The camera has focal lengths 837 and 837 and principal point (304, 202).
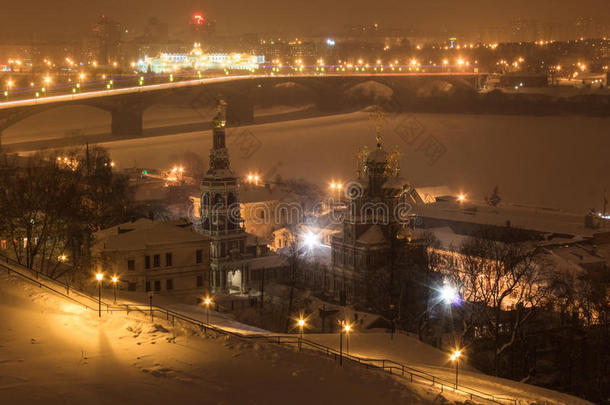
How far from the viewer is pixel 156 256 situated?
14148 millimetres

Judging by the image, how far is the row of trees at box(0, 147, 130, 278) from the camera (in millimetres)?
13664

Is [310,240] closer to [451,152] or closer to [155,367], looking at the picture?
[155,367]

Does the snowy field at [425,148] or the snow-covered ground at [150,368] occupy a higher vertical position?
the snowy field at [425,148]

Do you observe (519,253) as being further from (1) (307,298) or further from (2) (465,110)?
(2) (465,110)

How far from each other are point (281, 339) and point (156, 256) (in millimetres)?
5070

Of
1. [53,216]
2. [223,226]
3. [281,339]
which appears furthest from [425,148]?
[281,339]

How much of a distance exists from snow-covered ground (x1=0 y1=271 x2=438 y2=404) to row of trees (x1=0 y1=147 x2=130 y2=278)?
419cm

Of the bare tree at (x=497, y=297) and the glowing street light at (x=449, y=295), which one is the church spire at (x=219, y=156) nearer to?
the bare tree at (x=497, y=297)

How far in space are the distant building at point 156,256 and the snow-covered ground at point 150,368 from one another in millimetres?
4761

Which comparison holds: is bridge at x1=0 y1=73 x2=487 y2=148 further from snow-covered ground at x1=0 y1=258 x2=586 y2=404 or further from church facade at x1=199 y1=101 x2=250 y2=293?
snow-covered ground at x1=0 y1=258 x2=586 y2=404

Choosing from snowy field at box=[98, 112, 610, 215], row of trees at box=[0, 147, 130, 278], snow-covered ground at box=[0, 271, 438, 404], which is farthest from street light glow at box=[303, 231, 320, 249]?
snowy field at box=[98, 112, 610, 215]

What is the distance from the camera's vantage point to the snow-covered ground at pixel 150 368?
22.5 ft

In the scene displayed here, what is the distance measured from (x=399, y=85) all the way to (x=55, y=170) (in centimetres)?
3977

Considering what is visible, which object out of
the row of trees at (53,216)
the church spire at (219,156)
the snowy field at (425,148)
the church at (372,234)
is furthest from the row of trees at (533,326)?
the snowy field at (425,148)
